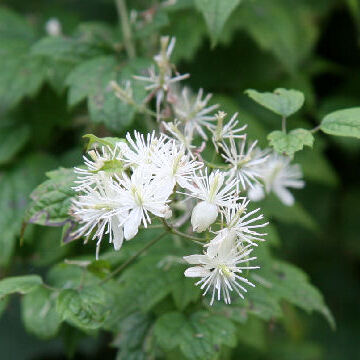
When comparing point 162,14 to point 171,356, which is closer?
point 171,356

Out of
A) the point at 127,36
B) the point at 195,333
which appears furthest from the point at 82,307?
the point at 127,36

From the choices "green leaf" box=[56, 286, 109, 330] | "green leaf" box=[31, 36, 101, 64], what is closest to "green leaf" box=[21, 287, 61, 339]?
"green leaf" box=[56, 286, 109, 330]

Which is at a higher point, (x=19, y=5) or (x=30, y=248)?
(x=19, y=5)

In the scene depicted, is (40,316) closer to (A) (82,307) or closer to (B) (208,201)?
(A) (82,307)

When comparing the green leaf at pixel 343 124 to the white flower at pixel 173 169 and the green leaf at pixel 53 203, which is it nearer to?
the white flower at pixel 173 169

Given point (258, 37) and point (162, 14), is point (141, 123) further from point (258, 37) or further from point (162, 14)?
point (258, 37)

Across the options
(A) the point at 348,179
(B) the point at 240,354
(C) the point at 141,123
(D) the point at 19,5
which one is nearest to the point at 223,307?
(C) the point at 141,123
